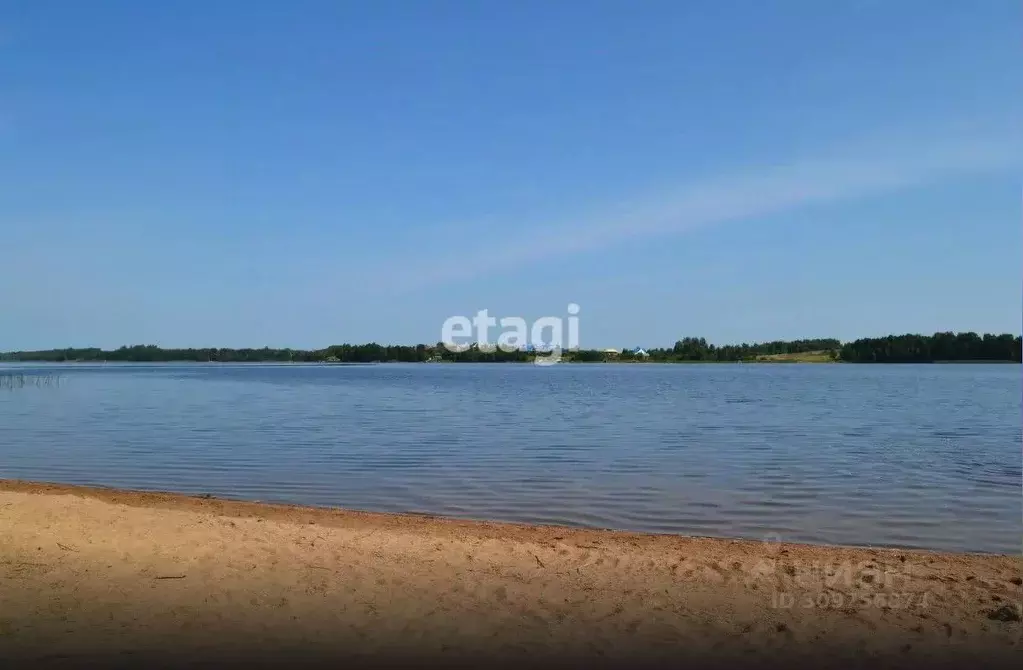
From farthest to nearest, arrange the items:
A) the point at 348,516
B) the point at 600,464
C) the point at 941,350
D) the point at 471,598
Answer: the point at 941,350 < the point at 600,464 < the point at 348,516 < the point at 471,598

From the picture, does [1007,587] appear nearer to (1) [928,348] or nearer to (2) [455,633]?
(2) [455,633]

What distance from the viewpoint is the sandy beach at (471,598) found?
5887 mm

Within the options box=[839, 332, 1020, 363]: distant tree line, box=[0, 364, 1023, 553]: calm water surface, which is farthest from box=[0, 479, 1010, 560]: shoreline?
box=[839, 332, 1020, 363]: distant tree line

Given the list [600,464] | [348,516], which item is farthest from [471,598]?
[600,464]

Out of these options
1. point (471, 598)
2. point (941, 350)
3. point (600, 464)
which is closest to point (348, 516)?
point (471, 598)

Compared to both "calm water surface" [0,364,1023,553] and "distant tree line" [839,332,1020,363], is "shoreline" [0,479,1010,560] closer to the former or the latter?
"calm water surface" [0,364,1023,553]

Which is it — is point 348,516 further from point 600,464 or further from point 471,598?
point 600,464

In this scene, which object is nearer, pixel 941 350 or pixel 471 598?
pixel 471 598

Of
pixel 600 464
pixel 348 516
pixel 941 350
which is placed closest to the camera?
→ pixel 348 516

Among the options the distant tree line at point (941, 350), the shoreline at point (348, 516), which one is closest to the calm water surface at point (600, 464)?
the shoreline at point (348, 516)

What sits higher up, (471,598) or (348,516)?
(471,598)

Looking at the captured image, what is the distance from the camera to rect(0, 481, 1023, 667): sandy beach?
5.89m

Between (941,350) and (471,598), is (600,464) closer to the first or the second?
(471,598)

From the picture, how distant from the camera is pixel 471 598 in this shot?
7164 millimetres
